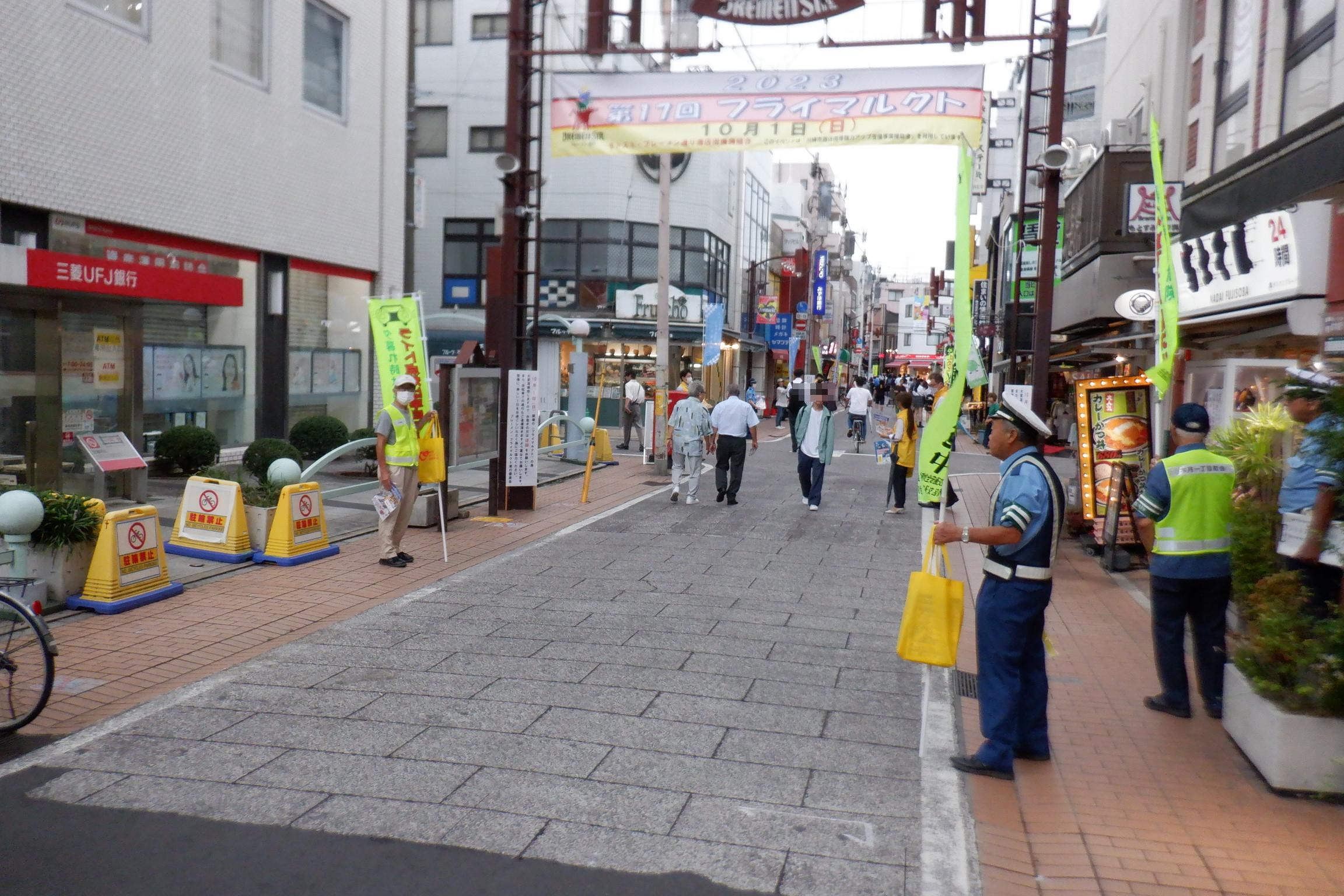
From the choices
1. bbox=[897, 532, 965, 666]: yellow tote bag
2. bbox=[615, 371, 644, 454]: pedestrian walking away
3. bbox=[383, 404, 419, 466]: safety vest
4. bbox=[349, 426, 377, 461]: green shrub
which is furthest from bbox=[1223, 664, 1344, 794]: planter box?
bbox=[615, 371, 644, 454]: pedestrian walking away

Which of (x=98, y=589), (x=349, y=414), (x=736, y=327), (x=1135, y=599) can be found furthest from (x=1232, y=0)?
(x=736, y=327)

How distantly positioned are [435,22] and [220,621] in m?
30.3

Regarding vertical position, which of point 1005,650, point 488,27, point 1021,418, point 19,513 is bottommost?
point 1005,650

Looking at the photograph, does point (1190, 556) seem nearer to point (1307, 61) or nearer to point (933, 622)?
point (933, 622)

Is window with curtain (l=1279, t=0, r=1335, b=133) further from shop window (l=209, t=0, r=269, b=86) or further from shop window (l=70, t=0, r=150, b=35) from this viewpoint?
shop window (l=209, t=0, r=269, b=86)

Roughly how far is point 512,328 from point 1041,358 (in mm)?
6259

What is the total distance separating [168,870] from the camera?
3.89m

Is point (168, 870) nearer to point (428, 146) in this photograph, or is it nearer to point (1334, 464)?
point (1334, 464)

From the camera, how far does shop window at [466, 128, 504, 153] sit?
111ft

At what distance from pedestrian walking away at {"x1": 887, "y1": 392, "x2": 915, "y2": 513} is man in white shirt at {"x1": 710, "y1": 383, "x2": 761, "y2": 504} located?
6.62 ft

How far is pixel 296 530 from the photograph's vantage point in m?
9.69

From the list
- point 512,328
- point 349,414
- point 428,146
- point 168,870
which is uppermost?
point 428,146

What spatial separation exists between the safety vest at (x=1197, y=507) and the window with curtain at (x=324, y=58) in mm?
15560

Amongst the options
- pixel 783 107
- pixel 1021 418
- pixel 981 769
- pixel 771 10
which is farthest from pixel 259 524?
pixel 771 10
